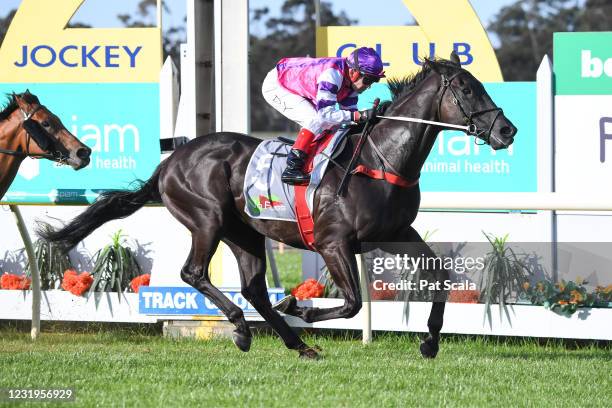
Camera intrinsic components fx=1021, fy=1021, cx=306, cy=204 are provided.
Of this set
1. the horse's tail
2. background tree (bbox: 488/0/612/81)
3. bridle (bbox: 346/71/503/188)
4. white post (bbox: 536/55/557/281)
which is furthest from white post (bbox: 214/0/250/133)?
background tree (bbox: 488/0/612/81)

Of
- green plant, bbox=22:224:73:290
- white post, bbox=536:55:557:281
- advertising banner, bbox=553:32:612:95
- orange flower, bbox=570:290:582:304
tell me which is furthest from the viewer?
green plant, bbox=22:224:73:290

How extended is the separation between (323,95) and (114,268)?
3120 mm

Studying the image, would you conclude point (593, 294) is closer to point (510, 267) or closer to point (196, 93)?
point (510, 267)

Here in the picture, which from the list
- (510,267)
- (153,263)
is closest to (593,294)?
(510,267)

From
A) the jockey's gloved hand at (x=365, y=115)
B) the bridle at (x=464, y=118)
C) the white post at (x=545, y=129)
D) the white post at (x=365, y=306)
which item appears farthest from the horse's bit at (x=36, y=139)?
the white post at (x=545, y=129)

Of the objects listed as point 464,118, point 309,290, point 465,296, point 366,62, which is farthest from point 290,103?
point 465,296

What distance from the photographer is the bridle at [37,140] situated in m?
7.18

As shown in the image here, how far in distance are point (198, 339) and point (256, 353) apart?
1.01 m

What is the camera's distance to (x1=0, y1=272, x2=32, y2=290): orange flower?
8242 millimetres

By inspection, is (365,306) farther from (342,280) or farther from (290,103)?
(290,103)

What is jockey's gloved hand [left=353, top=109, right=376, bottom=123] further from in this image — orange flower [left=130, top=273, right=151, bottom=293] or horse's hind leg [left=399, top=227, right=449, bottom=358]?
orange flower [left=130, top=273, right=151, bottom=293]

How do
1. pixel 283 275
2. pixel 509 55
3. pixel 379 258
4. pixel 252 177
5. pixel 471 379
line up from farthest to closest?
1. pixel 509 55
2. pixel 283 275
3. pixel 379 258
4. pixel 252 177
5. pixel 471 379

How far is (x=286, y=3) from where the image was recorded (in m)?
48.9

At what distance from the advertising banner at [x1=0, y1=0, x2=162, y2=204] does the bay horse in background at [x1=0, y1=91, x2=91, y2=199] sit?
4.44ft
